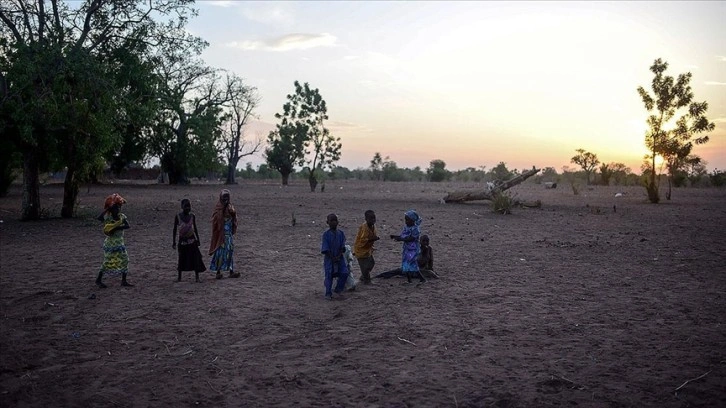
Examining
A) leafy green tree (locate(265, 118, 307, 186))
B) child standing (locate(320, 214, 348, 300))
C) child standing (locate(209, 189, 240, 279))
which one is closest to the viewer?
child standing (locate(320, 214, 348, 300))

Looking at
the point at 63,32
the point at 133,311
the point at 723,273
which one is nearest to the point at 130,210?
the point at 63,32

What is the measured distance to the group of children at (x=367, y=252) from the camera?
7.95 m

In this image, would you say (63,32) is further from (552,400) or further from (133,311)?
(552,400)

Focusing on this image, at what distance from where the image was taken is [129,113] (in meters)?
17.7

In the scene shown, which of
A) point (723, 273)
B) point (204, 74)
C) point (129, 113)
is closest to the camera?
point (723, 273)

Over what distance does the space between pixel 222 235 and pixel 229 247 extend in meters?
0.34

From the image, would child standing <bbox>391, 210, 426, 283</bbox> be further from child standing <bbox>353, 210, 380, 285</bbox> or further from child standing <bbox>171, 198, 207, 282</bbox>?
child standing <bbox>171, 198, 207, 282</bbox>

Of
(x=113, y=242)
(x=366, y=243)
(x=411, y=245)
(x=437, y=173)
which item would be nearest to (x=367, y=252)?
(x=366, y=243)

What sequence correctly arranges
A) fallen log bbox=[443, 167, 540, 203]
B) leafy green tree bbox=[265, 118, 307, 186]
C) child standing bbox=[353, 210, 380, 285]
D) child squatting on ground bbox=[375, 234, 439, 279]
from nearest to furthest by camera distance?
child standing bbox=[353, 210, 380, 285] → child squatting on ground bbox=[375, 234, 439, 279] → fallen log bbox=[443, 167, 540, 203] → leafy green tree bbox=[265, 118, 307, 186]

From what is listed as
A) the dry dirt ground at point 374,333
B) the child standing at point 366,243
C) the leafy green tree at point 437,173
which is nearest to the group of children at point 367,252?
the child standing at point 366,243

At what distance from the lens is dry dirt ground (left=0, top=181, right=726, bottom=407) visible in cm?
454

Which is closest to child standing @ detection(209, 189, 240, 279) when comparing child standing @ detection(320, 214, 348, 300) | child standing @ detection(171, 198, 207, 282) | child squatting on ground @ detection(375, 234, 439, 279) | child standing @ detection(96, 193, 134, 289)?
child standing @ detection(171, 198, 207, 282)

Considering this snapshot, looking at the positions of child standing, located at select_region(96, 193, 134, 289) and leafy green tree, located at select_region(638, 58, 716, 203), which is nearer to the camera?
child standing, located at select_region(96, 193, 134, 289)

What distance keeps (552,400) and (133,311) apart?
5.65 m
